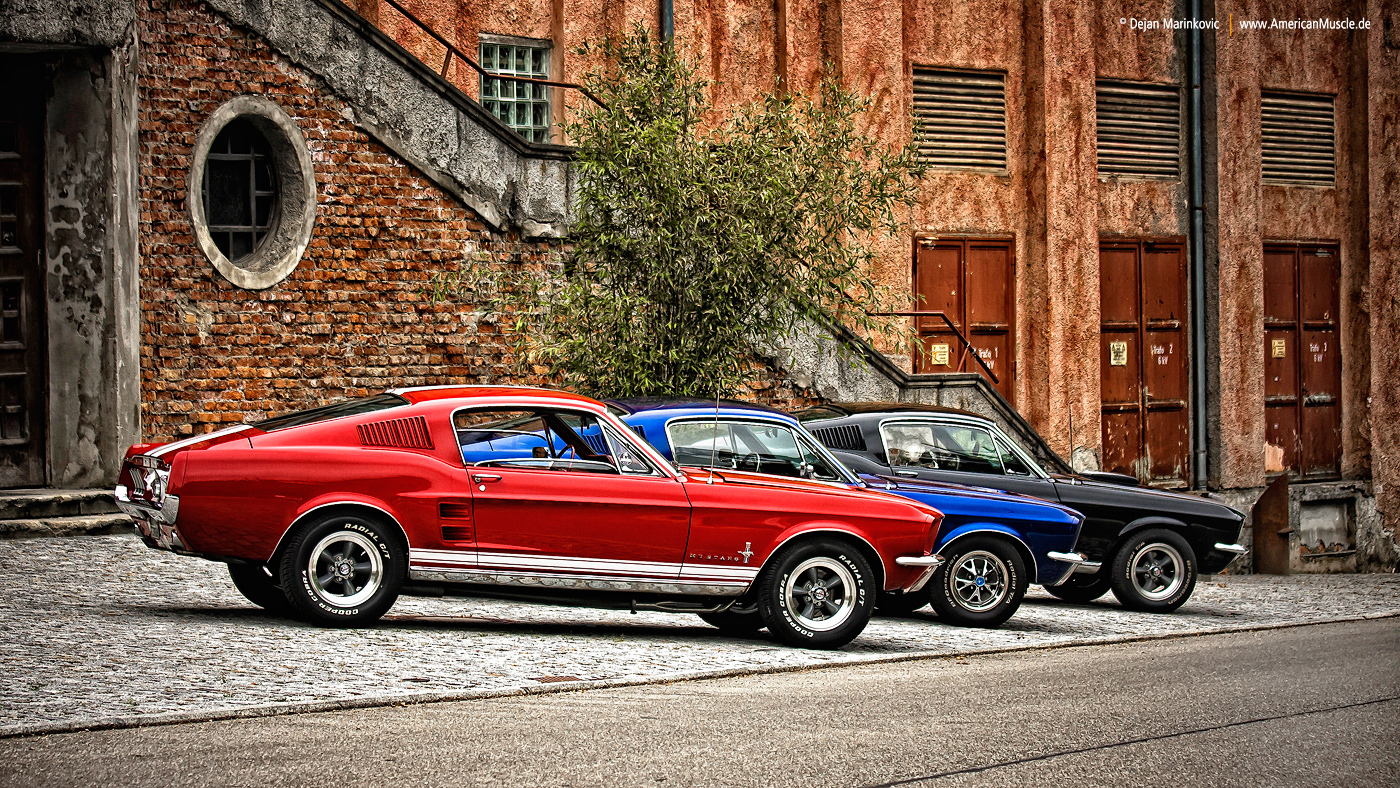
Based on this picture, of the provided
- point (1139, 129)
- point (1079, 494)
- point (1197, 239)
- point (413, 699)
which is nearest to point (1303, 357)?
point (1197, 239)

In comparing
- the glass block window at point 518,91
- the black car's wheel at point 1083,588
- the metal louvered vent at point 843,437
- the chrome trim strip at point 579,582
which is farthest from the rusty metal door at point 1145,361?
the chrome trim strip at point 579,582

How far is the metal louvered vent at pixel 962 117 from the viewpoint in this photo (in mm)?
21234

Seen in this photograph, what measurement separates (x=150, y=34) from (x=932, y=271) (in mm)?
11678

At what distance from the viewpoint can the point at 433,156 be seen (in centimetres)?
1486

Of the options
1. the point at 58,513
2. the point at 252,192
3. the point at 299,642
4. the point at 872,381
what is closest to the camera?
the point at 299,642

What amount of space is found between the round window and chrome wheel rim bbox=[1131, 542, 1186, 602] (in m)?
8.60

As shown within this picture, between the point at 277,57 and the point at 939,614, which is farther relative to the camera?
the point at 277,57

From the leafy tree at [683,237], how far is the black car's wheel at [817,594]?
418cm

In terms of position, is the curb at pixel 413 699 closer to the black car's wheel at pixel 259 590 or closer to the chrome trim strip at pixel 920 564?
the chrome trim strip at pixel 920 564

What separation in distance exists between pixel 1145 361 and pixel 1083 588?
35.7 ft

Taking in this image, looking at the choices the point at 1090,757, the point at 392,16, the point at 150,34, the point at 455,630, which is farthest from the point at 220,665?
the point at 392,16

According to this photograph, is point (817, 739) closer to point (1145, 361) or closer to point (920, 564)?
point (920, 564)

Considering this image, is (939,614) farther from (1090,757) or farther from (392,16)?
(392,16)

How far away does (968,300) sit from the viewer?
21500 mm
